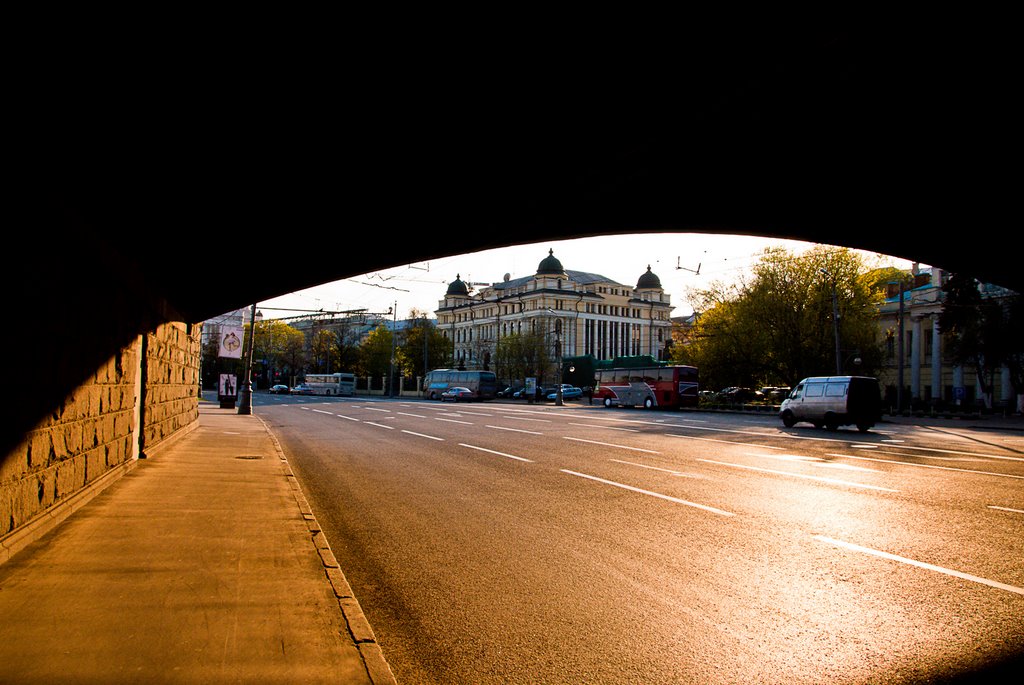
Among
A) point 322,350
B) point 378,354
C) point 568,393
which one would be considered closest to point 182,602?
point 568,393

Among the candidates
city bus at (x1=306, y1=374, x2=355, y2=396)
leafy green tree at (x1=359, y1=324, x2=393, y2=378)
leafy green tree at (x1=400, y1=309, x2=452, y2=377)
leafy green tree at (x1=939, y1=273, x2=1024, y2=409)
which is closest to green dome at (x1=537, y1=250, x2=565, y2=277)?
leafy green tree at (x1=400, y1=309, x2=452, y2=377)

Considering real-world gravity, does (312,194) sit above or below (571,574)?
above

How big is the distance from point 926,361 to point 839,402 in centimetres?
4145

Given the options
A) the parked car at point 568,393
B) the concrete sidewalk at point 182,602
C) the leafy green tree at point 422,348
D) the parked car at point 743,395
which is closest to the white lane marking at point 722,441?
the concrete sidewalk at point 182,602

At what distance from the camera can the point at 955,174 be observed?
745 centimetres

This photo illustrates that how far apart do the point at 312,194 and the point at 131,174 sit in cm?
155

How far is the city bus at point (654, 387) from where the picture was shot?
5097 centimetres

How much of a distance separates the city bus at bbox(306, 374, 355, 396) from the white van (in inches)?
2850

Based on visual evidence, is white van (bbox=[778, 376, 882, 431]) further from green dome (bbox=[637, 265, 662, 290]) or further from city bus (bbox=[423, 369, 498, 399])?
green dome (bbox=[637, 265, 662, 290])

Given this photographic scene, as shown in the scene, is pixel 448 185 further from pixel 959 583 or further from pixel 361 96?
pixel 959 583

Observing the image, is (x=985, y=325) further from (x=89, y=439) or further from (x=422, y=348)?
(x=422, y=348)

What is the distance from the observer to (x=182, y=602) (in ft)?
17.0

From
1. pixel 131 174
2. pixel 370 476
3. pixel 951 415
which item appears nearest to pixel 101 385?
pixel 131 174

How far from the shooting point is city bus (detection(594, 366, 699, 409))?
51.0m
